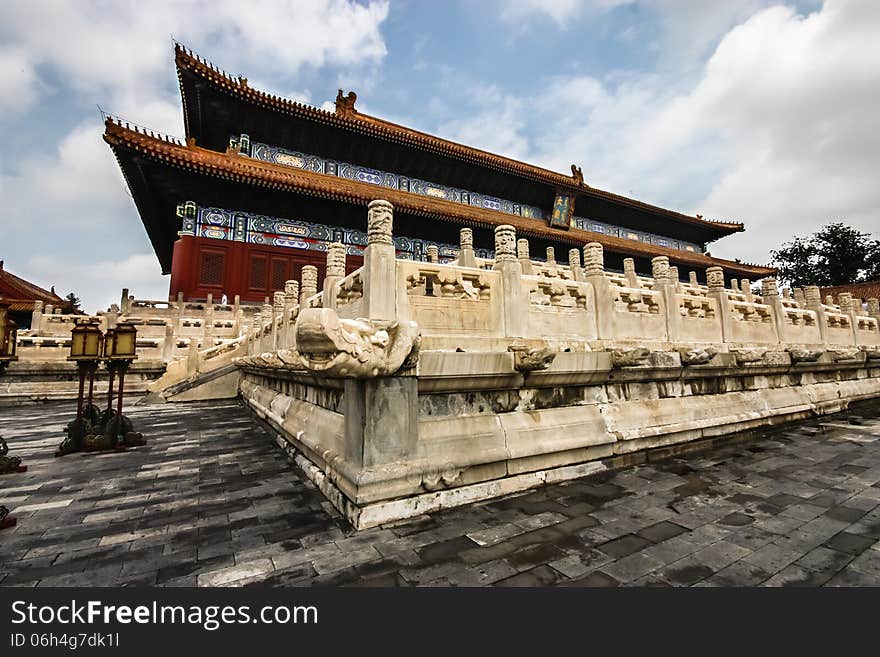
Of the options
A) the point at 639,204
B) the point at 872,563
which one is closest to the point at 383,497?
the point at 872,563

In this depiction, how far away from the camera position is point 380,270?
166 inches

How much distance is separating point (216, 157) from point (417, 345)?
59.3ft

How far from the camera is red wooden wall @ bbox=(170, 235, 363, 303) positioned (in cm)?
1811

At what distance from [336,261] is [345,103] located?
20468mm

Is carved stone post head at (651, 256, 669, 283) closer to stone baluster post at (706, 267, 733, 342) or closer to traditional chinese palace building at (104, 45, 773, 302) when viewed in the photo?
stone baluster post at (706, 267, 733, 342)

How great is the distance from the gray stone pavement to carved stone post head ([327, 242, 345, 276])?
2.80 metres

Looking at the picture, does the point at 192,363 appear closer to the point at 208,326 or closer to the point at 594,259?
the point at 208,326

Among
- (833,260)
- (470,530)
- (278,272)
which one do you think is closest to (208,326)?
(278,272)

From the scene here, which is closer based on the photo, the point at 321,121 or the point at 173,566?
the point at 173,566

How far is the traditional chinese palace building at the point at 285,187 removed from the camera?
17062mm

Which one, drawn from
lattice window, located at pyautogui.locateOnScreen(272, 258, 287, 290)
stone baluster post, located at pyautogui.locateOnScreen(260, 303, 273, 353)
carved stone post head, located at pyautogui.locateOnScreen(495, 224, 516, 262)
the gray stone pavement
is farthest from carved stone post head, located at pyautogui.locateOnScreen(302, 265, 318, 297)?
lattice window, located at pyautogui.locateOnScreen(272, 258, 287, 290)

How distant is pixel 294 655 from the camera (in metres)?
2.12

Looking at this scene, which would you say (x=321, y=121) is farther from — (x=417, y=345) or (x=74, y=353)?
(x=417, y=345)

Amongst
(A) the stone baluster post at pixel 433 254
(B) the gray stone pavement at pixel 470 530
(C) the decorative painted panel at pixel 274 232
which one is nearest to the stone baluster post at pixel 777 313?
(B) the gray stone pavement at pixel 470 530
